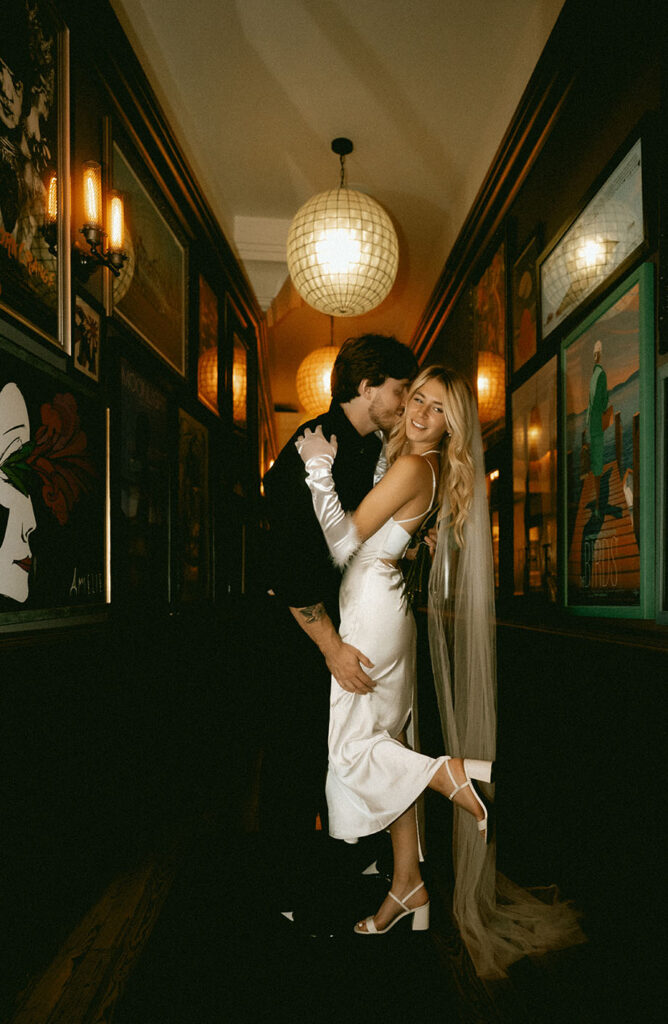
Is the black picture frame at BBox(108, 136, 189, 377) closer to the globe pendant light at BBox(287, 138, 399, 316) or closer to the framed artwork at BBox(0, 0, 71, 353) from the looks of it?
the framed artwork at BBox(0, 0, 71, 353)

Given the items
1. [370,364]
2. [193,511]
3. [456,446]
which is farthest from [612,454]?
[193,511]

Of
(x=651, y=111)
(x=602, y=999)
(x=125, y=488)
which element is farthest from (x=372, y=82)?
(x=602, y=999)

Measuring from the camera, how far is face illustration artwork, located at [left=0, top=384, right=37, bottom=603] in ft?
5.44

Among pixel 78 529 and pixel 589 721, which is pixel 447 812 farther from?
pixel 78 529

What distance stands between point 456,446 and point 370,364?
39 centimetres

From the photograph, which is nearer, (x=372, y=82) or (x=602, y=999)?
(x=602, y=999)

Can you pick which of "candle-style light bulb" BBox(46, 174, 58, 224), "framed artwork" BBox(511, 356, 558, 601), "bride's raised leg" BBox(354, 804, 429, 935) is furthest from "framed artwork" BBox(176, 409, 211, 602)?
"bride's raised leg" BBox(354, 804, 429, 935)

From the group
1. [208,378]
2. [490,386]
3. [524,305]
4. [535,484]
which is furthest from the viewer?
[208,378]

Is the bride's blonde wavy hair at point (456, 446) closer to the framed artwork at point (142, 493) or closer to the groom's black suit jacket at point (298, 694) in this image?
the groom's black suit jacket at point (298, 694)

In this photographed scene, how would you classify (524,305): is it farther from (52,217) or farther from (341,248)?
(52,217)

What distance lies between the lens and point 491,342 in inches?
140

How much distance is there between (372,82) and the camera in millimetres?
3262

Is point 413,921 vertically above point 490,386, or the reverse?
point 490,386

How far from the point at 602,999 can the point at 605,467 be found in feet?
4.52
